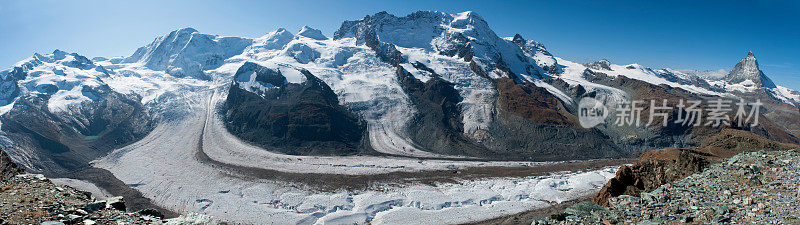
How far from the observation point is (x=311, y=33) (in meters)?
170

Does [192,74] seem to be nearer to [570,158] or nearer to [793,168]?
[570,158]

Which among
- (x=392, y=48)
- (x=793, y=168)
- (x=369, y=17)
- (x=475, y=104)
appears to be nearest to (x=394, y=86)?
(x=475, y=104)

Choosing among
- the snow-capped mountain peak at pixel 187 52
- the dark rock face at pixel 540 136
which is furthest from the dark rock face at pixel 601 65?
the snow-capped mountain peak at pixel 187 52

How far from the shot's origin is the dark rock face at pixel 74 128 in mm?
56594

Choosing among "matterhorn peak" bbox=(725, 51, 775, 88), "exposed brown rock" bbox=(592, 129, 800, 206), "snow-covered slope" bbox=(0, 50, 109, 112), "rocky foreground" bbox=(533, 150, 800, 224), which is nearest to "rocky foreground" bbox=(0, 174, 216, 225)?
"rocky foreground" bbox=(533, 150, 800, 224)

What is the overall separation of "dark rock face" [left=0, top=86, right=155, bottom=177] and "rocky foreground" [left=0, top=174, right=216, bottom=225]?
185ft

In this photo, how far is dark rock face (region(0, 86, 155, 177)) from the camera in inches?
2228

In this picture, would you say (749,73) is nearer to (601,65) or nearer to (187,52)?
(601,65)

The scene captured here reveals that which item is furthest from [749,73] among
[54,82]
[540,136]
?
[54,82]

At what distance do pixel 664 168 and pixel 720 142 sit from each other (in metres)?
8.28

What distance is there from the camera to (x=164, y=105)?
86938 mm

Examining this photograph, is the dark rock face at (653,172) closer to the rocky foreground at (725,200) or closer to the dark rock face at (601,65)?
the rocky foreground at (725,200)

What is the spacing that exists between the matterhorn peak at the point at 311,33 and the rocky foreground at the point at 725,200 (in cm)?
16807

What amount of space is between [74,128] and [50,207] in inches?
3388
